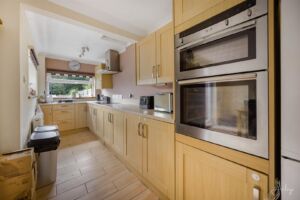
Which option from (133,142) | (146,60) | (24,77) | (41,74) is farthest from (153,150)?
(41,74)

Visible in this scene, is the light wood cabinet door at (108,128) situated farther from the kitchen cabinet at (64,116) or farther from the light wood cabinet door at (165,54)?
the kitchen cabinet at (64,116)

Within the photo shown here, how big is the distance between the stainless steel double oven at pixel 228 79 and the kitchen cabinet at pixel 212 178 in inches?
5.3

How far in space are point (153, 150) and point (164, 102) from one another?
69cm

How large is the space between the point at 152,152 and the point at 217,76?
3.68 ft

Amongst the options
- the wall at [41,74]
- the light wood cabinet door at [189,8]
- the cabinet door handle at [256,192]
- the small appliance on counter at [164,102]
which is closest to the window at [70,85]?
the wall at [41,74]

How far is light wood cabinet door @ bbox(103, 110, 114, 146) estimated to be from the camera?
268cm

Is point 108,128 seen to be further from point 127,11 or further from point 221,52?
point 221,52

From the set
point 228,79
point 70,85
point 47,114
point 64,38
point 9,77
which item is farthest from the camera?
point 70,85

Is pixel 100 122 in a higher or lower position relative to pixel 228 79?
lower

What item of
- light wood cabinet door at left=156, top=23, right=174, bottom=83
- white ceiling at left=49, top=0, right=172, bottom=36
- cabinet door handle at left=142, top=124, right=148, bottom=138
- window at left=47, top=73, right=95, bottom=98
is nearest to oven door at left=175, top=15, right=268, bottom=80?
light wood cabinet door at left=156, top=23, right=174, bottom=83

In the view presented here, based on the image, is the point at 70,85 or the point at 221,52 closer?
the point at 221,52

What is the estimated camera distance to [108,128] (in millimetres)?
2822

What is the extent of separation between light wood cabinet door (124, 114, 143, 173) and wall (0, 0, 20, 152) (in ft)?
4.14

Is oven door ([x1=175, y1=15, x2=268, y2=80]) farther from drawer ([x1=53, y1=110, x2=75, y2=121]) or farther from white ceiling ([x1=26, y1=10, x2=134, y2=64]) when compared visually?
drawer ([x1=53, y1=110, x2=75, y2=121])
